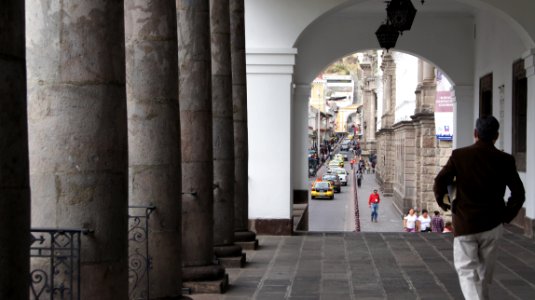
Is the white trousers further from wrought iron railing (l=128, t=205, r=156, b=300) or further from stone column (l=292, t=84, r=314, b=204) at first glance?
stone column (l=292, t=84, r=314, b=204)

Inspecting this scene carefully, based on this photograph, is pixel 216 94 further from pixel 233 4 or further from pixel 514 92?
pixel 514 92

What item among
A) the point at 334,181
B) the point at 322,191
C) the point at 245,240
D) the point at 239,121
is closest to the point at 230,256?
the point at 245,240

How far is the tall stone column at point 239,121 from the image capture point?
1351cm

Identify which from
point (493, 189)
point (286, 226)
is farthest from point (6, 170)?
point (286, 226)

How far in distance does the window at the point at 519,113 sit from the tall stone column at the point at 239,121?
5540 millimetres

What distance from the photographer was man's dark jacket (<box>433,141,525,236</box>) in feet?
20.7

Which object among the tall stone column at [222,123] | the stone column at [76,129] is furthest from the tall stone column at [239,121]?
the stone column at [76,129]

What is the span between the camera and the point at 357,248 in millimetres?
14234

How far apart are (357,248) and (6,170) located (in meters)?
11.1

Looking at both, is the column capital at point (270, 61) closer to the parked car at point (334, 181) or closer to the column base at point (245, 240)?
the column base at point (245, 240)

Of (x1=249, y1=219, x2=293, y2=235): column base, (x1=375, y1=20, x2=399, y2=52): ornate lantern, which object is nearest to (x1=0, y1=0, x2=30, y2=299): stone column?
(x1=375, y1=20, x2=399, y2=52): ornate lantern

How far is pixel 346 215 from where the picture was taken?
38750mm

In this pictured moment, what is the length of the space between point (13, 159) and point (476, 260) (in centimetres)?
374

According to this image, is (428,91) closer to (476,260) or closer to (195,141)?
(195,141)
